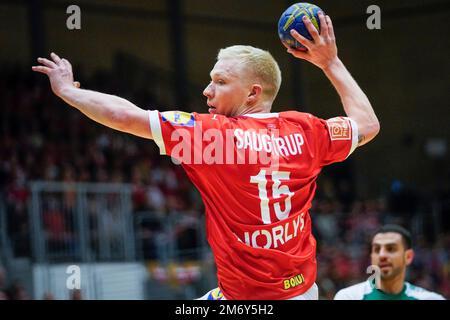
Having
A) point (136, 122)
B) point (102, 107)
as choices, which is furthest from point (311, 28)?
point (102, 107)

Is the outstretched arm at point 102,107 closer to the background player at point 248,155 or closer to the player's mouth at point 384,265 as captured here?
the background player at point 248,155

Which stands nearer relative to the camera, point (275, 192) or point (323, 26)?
point (275, 192)

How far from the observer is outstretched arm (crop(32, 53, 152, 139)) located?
3707 mm

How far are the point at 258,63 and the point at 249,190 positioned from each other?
0.63 m

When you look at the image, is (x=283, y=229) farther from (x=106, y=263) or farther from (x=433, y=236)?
(x=433, y=236)

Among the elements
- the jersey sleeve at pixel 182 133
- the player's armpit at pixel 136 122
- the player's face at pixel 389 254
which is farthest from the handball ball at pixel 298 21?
the player's face at pixel 389 254

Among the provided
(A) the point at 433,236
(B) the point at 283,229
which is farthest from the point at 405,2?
(B) the point at 283,229

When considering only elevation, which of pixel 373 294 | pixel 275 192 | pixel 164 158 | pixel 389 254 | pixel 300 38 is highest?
pixel 300 38

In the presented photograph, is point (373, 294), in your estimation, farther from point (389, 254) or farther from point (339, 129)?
point (339, 129)

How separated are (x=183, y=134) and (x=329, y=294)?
1076cm

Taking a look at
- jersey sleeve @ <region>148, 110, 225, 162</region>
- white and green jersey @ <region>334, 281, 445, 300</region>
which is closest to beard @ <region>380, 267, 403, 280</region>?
white and green jersey @ <region>334, 281, 445, 300</region>

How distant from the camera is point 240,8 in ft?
79.5

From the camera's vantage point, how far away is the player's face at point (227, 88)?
4.07 meters

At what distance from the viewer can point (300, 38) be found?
414cm
